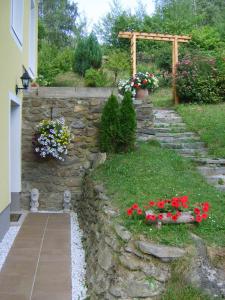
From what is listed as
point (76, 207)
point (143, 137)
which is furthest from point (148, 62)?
point (76, 207)

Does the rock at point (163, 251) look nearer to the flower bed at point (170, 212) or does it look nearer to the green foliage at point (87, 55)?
the flower bed at point (170, 212)

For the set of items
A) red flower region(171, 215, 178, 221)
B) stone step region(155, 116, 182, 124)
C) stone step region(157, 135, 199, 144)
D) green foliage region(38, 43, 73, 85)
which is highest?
green foliage region(38, 43, 73, 85)

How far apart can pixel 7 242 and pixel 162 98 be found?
8.55m

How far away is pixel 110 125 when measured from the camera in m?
6.92

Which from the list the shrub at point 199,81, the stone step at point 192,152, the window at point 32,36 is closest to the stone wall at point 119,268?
the stone step at point 192,152

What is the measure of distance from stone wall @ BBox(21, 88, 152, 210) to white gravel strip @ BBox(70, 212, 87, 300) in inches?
46.2

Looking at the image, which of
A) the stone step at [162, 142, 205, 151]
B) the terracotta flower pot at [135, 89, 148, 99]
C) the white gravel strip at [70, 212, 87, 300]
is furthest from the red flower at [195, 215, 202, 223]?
the terracotta flower pot at [135, 89, 148, 99]

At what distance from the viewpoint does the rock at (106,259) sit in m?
3.51

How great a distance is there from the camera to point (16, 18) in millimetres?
7125

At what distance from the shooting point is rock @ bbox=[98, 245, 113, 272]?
11.5ft

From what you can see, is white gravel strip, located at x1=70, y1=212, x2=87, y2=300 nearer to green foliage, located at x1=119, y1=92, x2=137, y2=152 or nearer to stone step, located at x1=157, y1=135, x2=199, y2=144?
green foliage, located at x1=119, y1=92, x2=137, y2=152

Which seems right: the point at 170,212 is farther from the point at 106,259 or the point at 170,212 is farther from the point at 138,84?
the point at 138,84

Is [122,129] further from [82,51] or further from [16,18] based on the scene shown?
[82,51]

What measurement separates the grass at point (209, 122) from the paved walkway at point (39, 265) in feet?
10.4
